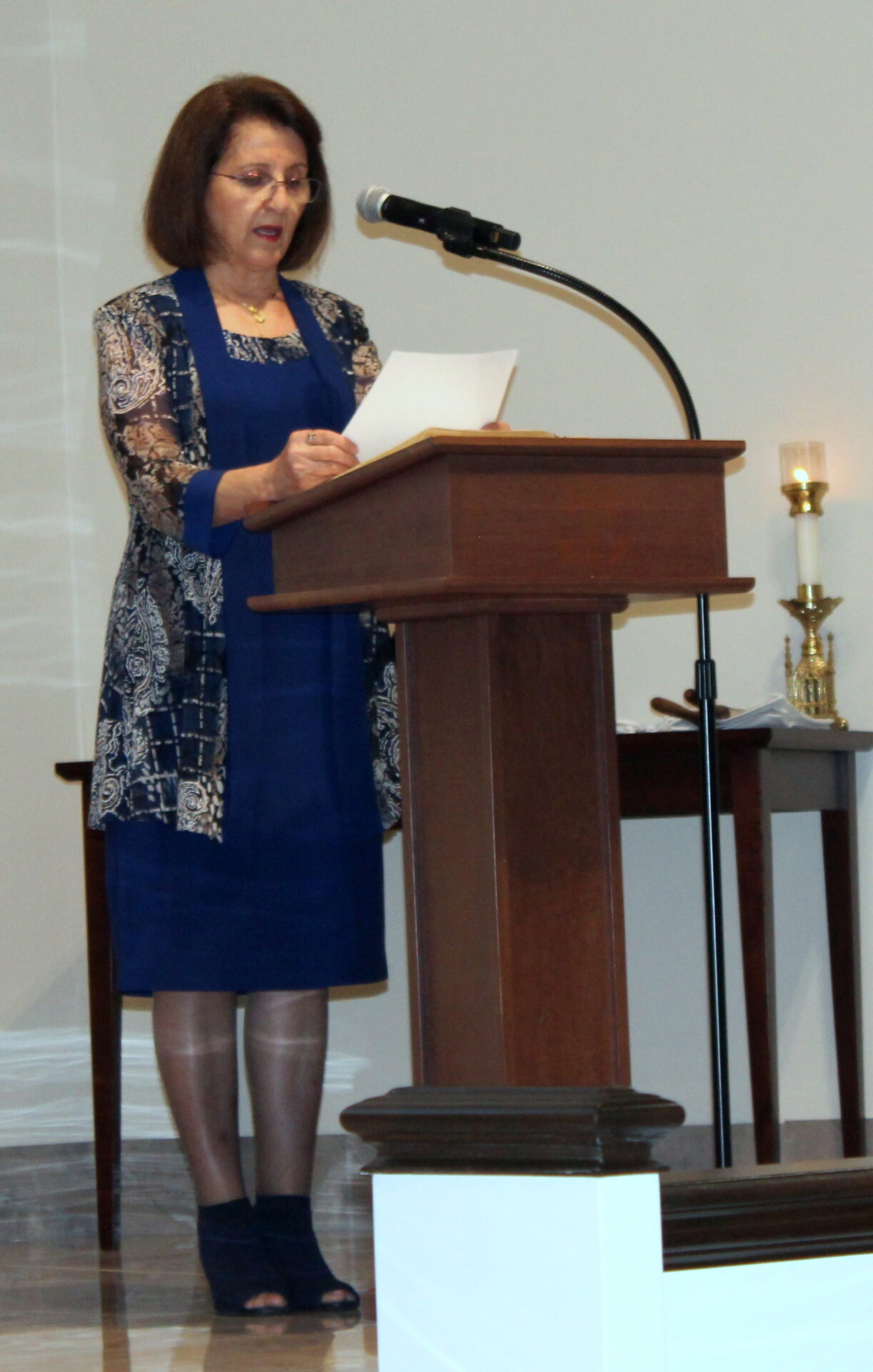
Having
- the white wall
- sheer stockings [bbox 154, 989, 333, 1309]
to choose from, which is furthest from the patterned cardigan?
the white wall

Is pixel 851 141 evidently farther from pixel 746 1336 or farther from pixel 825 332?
pixel 746 1336

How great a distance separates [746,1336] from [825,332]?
2555mm

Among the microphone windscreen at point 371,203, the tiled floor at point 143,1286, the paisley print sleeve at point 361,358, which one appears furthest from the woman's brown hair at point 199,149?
the tiled floor at point 143,1286

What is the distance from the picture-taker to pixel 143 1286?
283 cm

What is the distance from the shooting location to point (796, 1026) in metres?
3.42

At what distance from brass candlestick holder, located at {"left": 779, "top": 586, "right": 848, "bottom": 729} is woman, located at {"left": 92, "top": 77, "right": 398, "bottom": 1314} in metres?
1.14


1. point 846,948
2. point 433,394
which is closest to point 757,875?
point 846,948

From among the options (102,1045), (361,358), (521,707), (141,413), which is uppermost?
(361,358)

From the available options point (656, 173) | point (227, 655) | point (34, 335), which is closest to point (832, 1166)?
point (227, 655)

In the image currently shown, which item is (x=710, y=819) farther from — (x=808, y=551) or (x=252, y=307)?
(x=808, y=551)

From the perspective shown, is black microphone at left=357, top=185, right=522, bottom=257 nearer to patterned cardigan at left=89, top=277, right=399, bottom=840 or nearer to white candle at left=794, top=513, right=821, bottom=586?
patterned cardigan at left=89, top=277, right=399, bottom=840

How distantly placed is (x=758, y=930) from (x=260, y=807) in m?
0.98

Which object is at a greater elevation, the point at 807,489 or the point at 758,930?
the point at 807,489

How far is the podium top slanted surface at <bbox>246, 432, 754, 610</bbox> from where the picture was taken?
1.45 m
